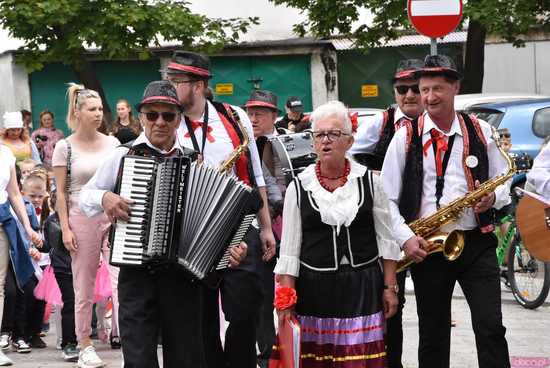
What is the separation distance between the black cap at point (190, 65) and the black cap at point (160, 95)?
633 millimetres

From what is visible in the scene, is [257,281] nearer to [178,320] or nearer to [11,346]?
[178,320]

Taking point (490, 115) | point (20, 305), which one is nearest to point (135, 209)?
point (20, 305)

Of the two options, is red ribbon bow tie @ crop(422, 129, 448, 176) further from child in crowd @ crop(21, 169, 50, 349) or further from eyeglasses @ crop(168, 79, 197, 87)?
child in crowd @ crop(21, 169, 50, 349)

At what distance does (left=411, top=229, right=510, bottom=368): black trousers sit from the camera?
732cm

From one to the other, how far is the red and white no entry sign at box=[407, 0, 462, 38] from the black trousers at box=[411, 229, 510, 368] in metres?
4.83

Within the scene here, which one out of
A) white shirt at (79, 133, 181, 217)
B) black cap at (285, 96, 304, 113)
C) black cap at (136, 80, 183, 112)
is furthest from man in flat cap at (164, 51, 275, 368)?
black cap at (285, 96, 304, 113)

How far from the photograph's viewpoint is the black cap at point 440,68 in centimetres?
752

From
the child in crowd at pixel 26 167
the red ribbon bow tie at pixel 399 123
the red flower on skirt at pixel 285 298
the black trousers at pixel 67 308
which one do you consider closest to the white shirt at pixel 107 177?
the red flower on skirt at pixel 285 298

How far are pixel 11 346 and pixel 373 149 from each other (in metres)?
4.58

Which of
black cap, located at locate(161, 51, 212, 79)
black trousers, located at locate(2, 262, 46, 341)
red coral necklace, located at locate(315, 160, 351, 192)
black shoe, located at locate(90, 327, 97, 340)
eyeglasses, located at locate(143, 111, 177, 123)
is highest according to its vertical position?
black cap, located at locate(161, 51, 212, 79)

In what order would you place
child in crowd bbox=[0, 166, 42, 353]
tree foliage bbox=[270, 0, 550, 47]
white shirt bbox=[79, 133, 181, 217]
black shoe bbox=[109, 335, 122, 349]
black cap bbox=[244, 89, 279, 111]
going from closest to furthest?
white shirt bbox=[79, 133, 181, 217]
black cap bbox=[244, 89, 279, 111]
child in crowd bbox=[0, 166, 42, 353]
black shoe bbox=[109, 335, 122, 349]
tree foliage bbox=[270, 0, 550, 47]

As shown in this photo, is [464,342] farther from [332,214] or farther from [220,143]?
[332,214]

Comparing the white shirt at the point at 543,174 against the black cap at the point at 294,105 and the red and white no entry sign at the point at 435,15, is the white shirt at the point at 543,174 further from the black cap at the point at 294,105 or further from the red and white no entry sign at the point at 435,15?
the black cap at the point at 294,105

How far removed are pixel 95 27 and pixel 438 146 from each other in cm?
1730
